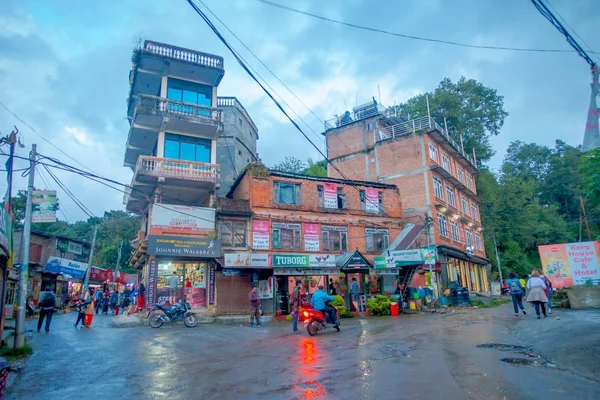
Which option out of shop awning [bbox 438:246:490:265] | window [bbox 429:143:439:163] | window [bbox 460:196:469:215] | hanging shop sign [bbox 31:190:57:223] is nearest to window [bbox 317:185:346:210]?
shop awning [bbox 438:246:490:265]

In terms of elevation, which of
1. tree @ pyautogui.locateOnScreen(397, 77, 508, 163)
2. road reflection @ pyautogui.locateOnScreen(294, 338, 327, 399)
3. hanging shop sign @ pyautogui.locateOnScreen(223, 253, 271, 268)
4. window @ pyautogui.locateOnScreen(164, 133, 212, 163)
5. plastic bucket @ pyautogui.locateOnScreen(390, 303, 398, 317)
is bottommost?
road reflection @ pyautogui.locateOnScreen(294, 338, 327, 399)

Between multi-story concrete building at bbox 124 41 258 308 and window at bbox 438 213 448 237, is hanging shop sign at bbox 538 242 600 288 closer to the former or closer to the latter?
window at bbox 438 213 448 237

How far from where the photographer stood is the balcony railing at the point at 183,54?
2398 centimetres

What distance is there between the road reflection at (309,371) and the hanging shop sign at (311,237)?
50.6 ft

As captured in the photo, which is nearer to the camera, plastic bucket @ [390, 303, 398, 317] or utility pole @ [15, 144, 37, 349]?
utility pole @ [15, 144, 37, 349]

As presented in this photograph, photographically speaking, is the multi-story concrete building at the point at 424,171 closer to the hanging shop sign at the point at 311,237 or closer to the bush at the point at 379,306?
the hanging shop sign at the point at 311,237

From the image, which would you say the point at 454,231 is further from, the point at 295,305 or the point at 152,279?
the point at 152,279

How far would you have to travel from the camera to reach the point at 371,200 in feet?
97.7

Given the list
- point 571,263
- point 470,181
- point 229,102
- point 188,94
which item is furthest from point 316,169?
point 571,263

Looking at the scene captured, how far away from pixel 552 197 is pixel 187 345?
60059 mm

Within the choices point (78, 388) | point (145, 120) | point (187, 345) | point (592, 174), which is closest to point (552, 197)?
point (592, 174)

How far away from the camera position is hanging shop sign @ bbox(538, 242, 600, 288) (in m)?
20.1

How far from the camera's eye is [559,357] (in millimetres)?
7324

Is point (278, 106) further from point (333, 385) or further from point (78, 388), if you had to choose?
point (78, 388)
